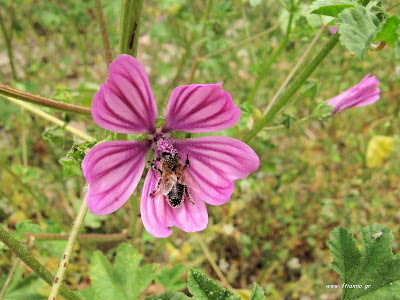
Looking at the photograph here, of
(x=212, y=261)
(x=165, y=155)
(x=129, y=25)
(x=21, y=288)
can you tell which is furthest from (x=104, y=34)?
(x=212, y=261)

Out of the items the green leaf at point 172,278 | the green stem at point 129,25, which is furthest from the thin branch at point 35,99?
the green leaf at point 172,278

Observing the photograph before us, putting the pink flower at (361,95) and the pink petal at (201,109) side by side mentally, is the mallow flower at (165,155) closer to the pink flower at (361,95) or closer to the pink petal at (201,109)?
the pink petal at (201,109)

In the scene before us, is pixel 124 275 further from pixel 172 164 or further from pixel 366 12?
pixel 366 12

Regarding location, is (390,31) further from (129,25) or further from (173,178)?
(173,178)

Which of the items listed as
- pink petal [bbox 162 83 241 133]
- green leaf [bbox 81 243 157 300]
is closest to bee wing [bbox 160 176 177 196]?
pink petal [bbox 162 83 241 133]

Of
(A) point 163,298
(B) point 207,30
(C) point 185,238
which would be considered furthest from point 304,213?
(A) point 163,298

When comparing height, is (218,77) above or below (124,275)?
above

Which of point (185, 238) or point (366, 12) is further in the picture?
point (185, 238)

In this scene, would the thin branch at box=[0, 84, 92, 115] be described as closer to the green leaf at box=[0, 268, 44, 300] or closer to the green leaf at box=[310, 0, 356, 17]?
the green leaf at box=[310, 0, 356, 17]
